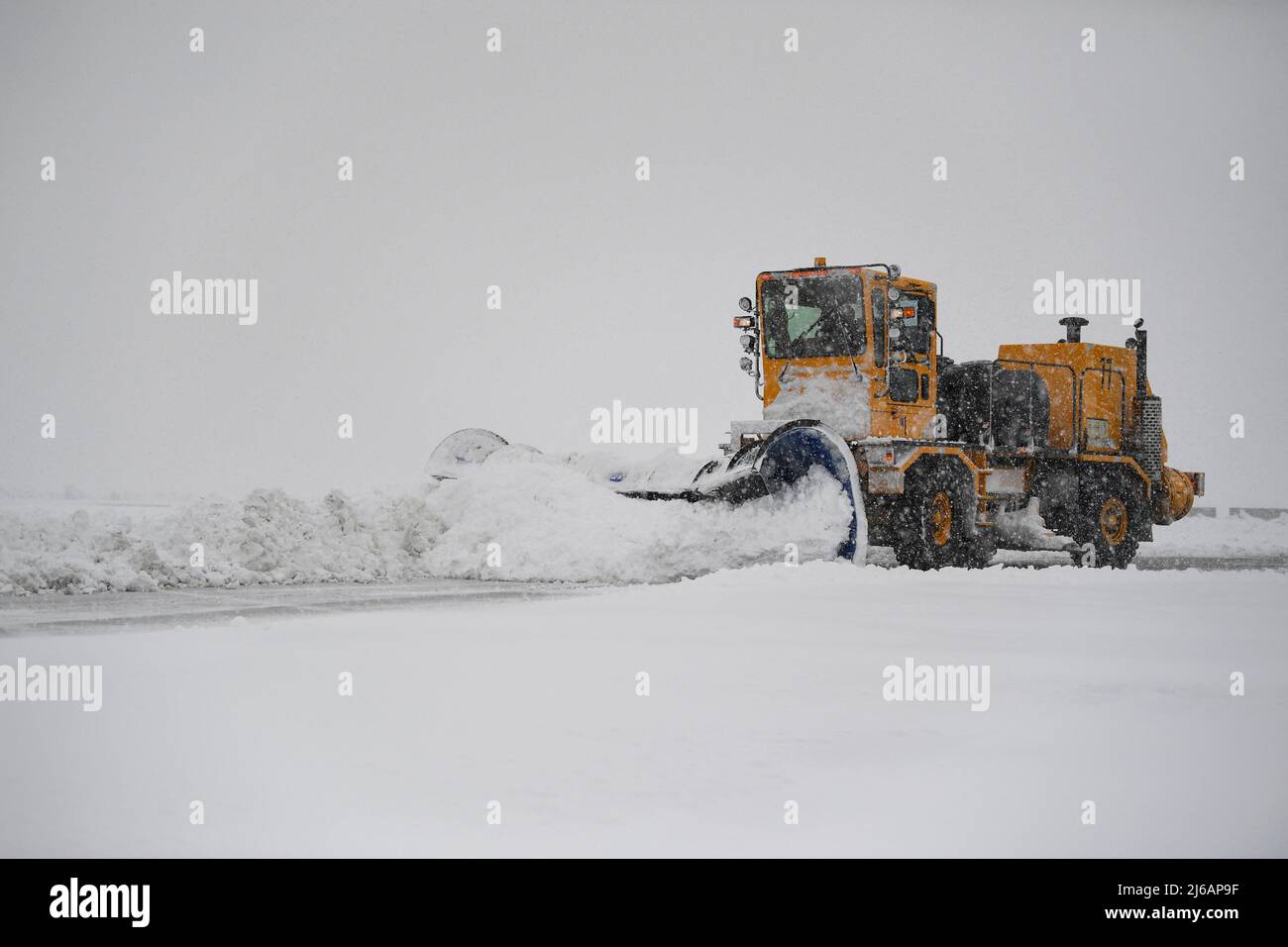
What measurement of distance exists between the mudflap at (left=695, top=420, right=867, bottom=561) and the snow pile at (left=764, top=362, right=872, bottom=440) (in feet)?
1.68

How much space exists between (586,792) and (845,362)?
9162 mm

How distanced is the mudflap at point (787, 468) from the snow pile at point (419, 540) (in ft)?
0.41

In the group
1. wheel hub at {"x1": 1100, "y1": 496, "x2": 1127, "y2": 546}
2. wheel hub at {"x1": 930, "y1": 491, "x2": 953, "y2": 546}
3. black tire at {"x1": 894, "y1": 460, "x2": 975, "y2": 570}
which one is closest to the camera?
black tire at {"x1": 894, "y1": 460, "x2": 975, "y2": 570}

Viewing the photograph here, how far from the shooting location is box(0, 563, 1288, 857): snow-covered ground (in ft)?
15.6

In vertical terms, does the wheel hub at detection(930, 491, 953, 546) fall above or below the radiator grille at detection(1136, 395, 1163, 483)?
below

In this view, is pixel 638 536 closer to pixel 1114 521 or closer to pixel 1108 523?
pixel 1108 523

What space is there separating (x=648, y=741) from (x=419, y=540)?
29.0ft

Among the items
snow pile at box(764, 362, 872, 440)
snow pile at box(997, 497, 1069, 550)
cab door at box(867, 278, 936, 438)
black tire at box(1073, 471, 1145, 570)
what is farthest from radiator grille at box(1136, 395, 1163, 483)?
snow pile at box(764, 362, 872, 440)

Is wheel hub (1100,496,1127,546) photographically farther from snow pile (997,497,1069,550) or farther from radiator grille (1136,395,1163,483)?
snow pile (997,497,1069,550)

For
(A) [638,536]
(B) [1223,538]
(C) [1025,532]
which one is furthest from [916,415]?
(B) [1223,538]

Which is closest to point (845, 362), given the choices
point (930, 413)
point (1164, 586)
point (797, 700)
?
point (930, 413)

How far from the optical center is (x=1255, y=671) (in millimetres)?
7609

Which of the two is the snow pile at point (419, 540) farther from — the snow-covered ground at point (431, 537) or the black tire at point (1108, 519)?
the black tire at point (1108, 519)

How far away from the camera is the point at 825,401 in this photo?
44.9 feet
